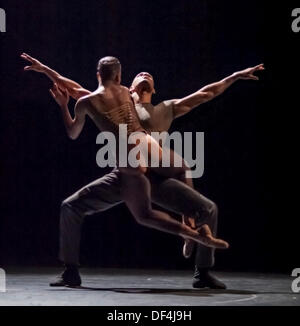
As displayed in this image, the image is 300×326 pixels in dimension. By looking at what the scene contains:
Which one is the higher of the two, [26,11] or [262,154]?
[26,11]

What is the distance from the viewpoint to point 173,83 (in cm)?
536

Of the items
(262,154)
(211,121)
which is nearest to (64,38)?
(211,121)

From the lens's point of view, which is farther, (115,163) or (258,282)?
(258,282)

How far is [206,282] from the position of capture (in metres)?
3.96

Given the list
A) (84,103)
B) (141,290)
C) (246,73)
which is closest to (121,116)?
(84,103)

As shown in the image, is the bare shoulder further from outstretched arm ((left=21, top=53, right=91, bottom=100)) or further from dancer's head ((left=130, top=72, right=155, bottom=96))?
dancer's head ((left=130, top=72, right=155, bottom=96))

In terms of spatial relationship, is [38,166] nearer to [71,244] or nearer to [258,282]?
[71,244]

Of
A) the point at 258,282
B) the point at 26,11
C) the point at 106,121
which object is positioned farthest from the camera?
the point at 26,11

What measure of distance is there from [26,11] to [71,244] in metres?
2.09

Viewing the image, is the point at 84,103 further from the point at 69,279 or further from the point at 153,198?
the point at 69,279

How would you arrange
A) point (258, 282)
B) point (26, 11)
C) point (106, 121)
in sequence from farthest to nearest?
1. point (26, 11)
2. point (258, 282)
3. point (106, 121)

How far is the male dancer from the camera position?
3.88m

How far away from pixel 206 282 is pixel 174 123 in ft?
5.64

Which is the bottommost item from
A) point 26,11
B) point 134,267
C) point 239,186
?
point 134,267
